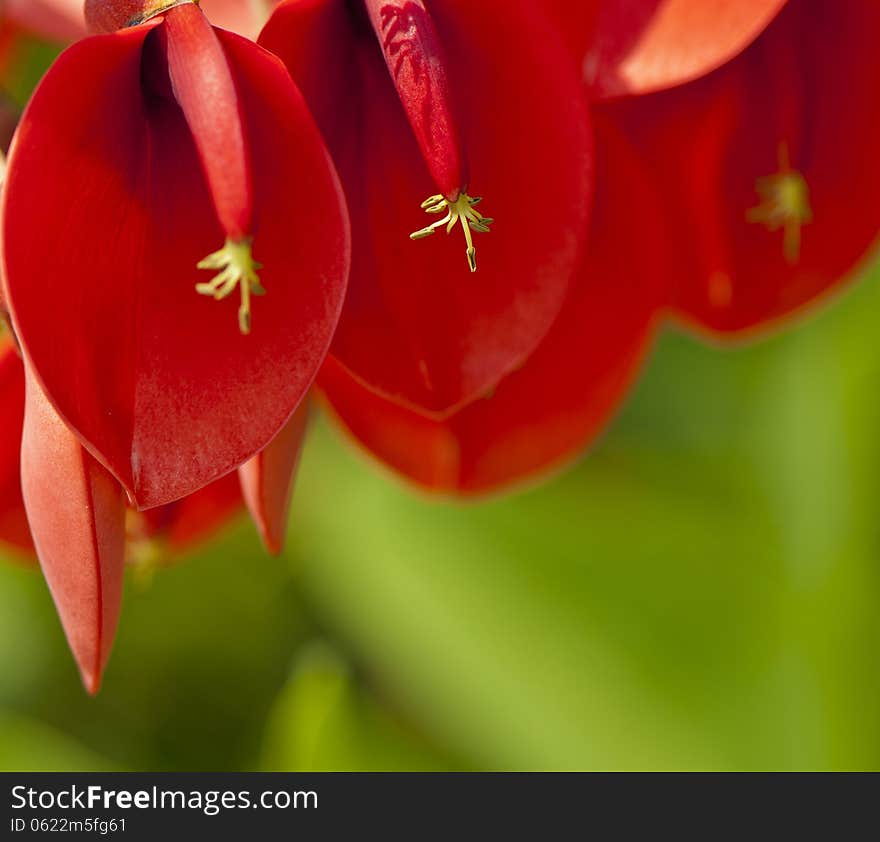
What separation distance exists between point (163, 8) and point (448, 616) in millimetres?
533

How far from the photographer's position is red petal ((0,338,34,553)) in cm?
46

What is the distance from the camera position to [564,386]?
0.52 m

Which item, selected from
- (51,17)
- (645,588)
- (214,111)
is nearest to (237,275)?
(214,111)

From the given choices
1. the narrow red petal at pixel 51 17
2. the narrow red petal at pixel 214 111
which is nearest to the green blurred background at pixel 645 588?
the narrow red petal at pixel 51 17

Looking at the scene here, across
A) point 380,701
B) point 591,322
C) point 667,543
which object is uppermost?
point 591,322

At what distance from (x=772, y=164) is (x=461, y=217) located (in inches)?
6.8

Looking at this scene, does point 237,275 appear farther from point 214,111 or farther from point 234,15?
point 234,15

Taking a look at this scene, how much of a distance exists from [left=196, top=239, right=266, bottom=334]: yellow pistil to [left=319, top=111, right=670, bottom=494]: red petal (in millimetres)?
82

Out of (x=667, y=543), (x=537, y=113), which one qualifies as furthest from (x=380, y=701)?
(x=537, y=113)

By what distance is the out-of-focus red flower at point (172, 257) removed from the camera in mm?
345

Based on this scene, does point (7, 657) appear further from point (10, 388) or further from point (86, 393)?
point (86, 393)

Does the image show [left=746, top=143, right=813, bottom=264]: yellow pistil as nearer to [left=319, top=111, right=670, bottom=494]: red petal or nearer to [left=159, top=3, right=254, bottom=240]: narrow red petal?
[left=319, top=111, right=670, bottom=494]: red petal

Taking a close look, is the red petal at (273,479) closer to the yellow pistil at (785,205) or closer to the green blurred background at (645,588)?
the yellow pistil at (785,205)

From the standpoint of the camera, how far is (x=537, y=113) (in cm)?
41
